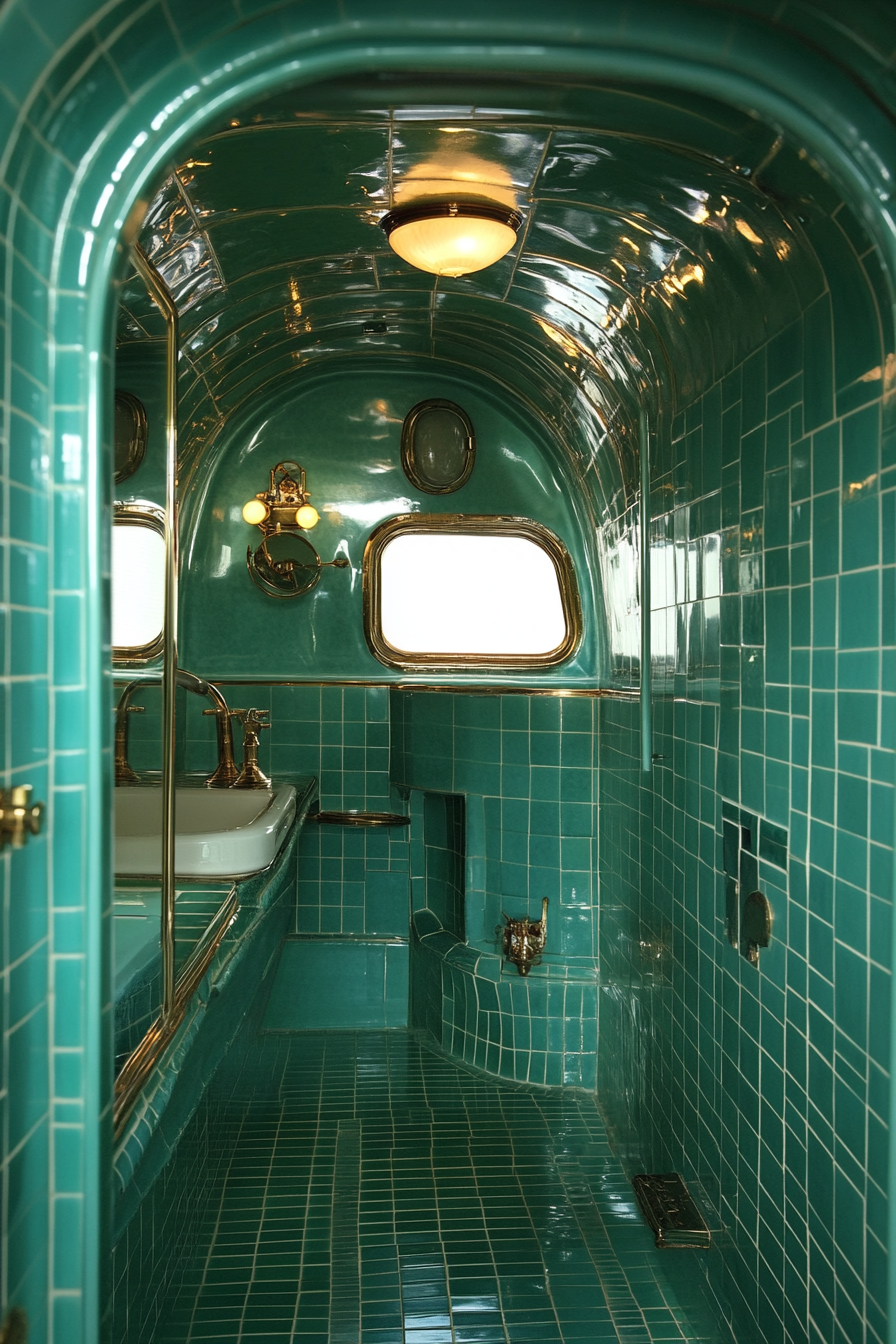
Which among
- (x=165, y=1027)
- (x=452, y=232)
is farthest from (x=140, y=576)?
(x=452, y=232)

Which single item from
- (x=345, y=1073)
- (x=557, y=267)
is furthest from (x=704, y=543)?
(x=345, y=1073)

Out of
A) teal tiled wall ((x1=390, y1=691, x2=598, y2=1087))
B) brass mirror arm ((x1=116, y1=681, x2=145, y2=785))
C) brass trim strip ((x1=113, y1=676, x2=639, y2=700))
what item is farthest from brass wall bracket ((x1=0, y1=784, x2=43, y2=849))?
teal tiled wall ((x1=390, y1=691, x2=598, y2=1087))

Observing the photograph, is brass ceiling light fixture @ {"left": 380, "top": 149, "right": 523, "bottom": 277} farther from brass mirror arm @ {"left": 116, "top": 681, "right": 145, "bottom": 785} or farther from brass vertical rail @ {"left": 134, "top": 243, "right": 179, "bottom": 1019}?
brass mirror arm @ {"left": 116, "top": 681, "right": 145, "bottom": 785}

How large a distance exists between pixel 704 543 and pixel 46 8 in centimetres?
202

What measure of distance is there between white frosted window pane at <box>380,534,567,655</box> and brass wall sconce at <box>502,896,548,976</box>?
1.26m

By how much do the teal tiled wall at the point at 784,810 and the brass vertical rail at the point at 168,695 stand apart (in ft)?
4.06

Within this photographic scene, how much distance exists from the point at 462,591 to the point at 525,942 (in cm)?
162

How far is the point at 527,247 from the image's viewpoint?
3139mm

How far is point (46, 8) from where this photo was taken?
1.20 metres

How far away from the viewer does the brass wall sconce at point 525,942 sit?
4.21 m

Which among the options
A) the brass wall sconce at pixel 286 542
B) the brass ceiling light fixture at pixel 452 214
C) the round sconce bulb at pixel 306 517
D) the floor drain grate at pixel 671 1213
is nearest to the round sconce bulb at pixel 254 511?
the brass wall sconce at pixel 286 542

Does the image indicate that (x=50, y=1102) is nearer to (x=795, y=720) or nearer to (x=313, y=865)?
(x=795, y=720)

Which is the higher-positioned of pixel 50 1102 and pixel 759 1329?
pixel 50 1102

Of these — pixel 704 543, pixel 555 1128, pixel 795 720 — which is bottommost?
pixel 555 1128
